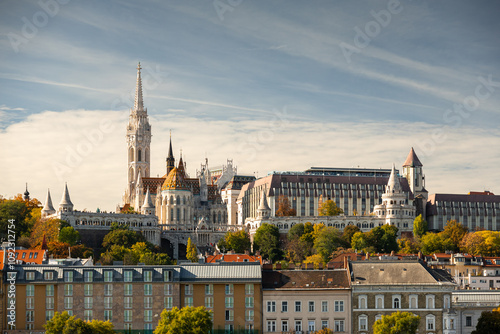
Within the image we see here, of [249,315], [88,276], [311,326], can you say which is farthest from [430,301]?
[88,276]

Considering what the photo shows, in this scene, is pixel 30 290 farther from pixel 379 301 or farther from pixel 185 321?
pixel 379 301

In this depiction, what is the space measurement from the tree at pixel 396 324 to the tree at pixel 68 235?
96709mm

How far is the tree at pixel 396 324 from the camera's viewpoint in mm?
104188

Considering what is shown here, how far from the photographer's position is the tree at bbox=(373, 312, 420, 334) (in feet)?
342

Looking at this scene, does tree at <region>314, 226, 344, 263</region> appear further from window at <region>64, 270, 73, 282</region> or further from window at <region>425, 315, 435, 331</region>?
window at <region>64, 270, 73, 282</region>

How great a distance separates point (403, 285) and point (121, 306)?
27670mm

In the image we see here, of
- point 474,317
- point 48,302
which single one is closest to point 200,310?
point 48,302

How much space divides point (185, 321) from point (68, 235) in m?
96.7

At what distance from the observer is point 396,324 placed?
104438mm

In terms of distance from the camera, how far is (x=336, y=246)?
195 m

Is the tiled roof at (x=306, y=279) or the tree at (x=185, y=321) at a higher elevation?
the tiled roof at (x=306, y=279)

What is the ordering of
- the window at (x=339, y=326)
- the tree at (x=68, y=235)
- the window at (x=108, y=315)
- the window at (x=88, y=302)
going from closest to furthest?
the window at (x=108, y=315)
the window at (x=339, y=326)
the window at (x=88, y=302)
the tree at (x=68, y=235)

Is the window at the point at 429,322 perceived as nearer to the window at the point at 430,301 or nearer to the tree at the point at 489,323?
the window at the point at 430,301

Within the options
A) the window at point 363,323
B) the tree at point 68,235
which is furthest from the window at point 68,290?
the tree at point 68,235
